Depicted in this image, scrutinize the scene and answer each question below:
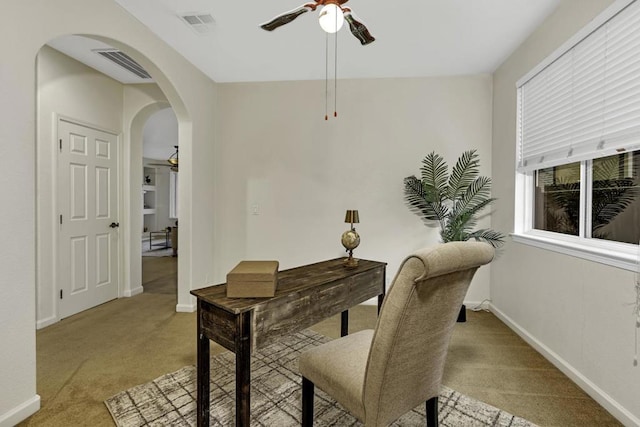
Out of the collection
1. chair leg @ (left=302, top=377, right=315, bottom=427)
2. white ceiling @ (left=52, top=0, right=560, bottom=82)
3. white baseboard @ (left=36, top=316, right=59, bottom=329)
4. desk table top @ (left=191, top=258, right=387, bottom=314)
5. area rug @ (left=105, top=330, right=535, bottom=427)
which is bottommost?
area rug @ (left=105, top=330, right=535, bottom=427)

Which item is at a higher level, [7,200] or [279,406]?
[7,200]

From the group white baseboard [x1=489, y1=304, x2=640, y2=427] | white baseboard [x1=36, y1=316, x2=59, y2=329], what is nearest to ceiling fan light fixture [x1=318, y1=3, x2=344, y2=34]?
white baseboard [x1=489, y1=304, x2=640, y2=427]

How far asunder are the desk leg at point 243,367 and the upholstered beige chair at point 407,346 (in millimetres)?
289

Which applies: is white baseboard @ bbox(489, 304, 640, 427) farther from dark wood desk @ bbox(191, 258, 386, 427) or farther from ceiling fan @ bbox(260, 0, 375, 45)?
ceiling fan @ bbox(260, 0, 375, 45)

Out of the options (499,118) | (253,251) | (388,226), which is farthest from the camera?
(253,251)

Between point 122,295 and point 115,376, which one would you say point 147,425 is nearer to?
point 115,376

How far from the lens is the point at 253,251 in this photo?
4.03m

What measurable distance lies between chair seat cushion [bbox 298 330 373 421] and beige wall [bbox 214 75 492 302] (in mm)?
2337

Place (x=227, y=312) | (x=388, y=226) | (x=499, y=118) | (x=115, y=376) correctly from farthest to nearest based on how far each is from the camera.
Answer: (x=388, y=226) → (x=499, y=118) → (x=115, y=376) → (x=227, y=312)

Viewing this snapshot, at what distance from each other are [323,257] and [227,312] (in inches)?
103

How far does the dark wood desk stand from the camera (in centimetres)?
133

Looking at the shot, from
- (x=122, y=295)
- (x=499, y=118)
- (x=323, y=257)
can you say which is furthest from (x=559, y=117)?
(x=122, y=295)

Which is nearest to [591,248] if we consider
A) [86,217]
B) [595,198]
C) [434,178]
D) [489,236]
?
[595,198]

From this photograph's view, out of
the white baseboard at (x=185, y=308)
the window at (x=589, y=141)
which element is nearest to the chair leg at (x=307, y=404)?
the window at (x=589, y=141)
